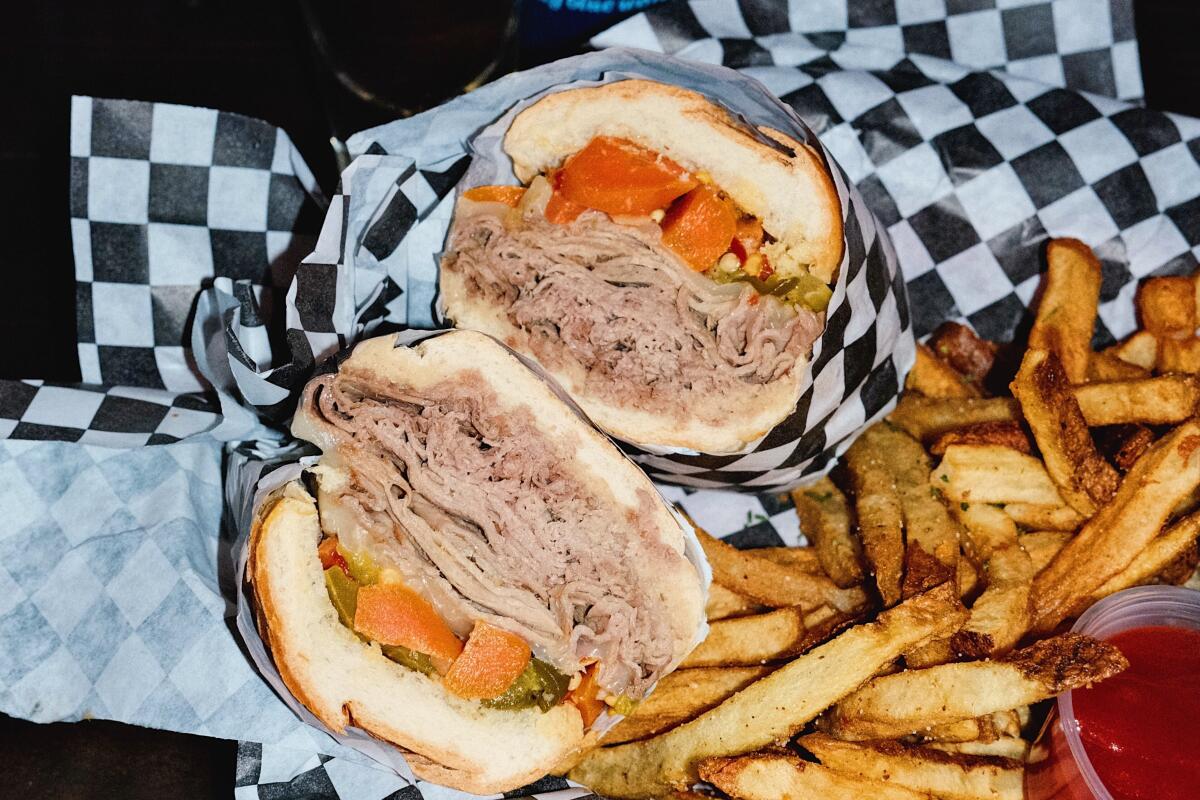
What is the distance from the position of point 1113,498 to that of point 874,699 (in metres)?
0.75

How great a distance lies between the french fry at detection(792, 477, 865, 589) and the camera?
2.38 meters

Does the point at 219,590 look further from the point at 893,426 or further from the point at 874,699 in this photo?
the point at 893,426

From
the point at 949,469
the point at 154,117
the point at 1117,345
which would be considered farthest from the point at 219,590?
the point at 1117,345

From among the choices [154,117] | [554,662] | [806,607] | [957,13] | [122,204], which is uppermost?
[957,13]

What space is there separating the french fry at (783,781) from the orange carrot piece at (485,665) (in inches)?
17.5

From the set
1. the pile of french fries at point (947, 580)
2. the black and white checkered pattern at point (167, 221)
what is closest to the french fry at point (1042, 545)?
the pile of french fries at point (947, 580)

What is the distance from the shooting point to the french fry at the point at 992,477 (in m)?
2.26

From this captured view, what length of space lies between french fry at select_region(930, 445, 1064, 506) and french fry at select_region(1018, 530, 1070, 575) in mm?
83

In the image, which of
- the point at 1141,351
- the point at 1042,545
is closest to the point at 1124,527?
the point at 1042,545

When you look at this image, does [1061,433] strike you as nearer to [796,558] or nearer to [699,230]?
[796,558]

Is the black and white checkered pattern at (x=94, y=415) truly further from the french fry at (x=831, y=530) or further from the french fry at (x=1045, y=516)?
the french fry at (x=1045, y=516)

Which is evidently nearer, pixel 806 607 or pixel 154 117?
pixel 806 607

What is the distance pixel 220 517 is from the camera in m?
2.54

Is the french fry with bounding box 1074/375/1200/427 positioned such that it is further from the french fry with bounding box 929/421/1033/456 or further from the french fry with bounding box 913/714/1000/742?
the french fry with bounding box 913/714/1000/742
